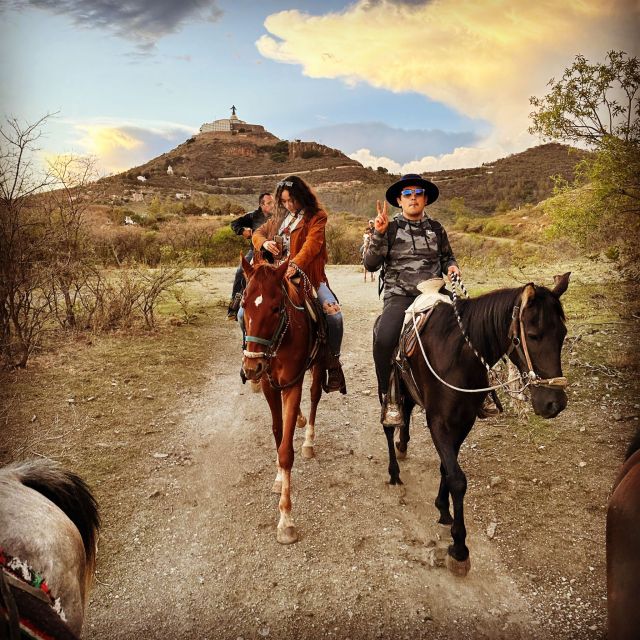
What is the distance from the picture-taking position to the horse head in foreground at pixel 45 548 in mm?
1734

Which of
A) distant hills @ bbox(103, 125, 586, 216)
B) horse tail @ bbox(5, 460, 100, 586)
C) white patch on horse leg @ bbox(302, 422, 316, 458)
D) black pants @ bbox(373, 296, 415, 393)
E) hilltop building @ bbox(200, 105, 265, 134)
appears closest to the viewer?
horse tail @ bbox(5, 460, 100, 586)

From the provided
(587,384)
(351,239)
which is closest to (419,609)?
(587,384)

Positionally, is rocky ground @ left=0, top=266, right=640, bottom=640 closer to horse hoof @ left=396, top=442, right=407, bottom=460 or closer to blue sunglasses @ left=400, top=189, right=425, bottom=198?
horse hoof @ left=396, top=442, right=407, bottom=460

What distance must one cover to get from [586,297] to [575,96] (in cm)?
457

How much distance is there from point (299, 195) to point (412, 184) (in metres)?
1.19

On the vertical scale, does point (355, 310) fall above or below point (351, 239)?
below

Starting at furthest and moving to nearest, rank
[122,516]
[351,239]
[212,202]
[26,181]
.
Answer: [212,202], [351,239], [26,181], [122,516]

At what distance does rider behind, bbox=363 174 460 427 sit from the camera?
4.05 m

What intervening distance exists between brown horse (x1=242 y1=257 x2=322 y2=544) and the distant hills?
28611 millimetres

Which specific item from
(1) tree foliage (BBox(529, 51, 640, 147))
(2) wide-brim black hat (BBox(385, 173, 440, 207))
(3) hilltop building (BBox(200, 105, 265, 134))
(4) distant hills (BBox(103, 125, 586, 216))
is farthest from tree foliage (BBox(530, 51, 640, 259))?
(3) hilltop building (BBox(200, 105, 265, 134))

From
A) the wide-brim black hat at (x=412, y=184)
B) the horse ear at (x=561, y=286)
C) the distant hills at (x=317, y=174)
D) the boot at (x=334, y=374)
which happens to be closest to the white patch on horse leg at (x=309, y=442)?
the boot at (x=334, y=374)

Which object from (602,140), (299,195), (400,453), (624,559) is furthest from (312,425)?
(602,140)

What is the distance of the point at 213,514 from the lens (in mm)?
4062

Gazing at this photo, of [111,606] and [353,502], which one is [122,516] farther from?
[353,502]
